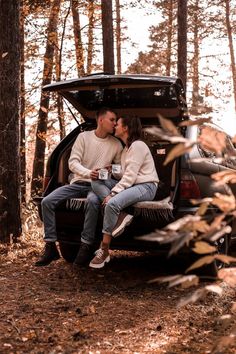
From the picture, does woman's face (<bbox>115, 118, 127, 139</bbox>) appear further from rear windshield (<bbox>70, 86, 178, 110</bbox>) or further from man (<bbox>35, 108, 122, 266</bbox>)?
rear windshield (<bbox>70, 86, 178, 110</bbox>)

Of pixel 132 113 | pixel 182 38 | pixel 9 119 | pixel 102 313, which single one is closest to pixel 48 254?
pixel 102 313

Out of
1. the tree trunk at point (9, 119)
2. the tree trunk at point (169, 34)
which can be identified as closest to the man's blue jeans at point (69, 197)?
the tree trunk at point (9, 119)

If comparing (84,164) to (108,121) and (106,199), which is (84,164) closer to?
(108,121)

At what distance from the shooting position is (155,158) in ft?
21.8

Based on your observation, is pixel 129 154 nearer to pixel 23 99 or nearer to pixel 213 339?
pixel 213 339

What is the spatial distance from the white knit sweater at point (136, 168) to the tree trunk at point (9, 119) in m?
2.11

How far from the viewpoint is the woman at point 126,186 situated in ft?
17.2

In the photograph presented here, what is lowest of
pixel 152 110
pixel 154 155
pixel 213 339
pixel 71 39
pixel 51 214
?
pixel 213 339

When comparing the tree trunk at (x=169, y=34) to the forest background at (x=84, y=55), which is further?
the tree trunk at (x=169, y=34)

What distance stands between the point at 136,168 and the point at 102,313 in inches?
64.8

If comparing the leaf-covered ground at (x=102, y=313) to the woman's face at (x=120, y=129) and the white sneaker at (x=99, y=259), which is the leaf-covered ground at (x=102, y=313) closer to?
the white sneaker at (x=99, y=259)

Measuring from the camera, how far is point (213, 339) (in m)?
3.85

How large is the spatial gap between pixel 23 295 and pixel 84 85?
90.1 inches

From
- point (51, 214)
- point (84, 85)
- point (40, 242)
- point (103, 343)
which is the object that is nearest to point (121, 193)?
point (51, 214)
